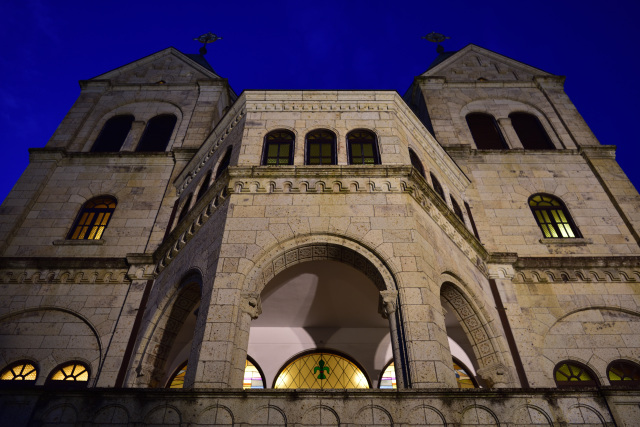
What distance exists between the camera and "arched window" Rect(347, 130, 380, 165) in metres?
11.8

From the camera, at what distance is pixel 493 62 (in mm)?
24156

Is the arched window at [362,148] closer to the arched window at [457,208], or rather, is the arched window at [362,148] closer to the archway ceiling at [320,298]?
the archway ceiling at [320,298]

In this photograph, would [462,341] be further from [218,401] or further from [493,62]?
[493,62]

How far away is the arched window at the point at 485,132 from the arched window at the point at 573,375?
960 centimetres

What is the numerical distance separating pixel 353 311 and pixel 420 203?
4.29 m

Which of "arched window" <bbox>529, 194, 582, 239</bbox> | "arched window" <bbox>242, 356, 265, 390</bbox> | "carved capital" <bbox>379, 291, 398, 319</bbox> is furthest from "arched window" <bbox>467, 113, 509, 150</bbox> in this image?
"arched window" <bbox>242, 356, 265, 390</bbox>

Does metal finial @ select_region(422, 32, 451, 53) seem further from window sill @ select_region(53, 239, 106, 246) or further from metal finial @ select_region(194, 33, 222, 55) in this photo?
window sill @ select_region(53, 239, 106, 246)

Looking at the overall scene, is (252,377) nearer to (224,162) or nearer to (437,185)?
(224,162)

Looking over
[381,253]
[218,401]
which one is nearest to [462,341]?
[381,253]

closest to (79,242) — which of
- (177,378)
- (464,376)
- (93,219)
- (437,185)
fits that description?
(93,219)

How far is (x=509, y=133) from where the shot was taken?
1900cm

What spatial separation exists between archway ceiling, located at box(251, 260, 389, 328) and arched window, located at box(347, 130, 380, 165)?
277 cm

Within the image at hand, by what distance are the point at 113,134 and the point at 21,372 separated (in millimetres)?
10909

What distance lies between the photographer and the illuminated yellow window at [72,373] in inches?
435
